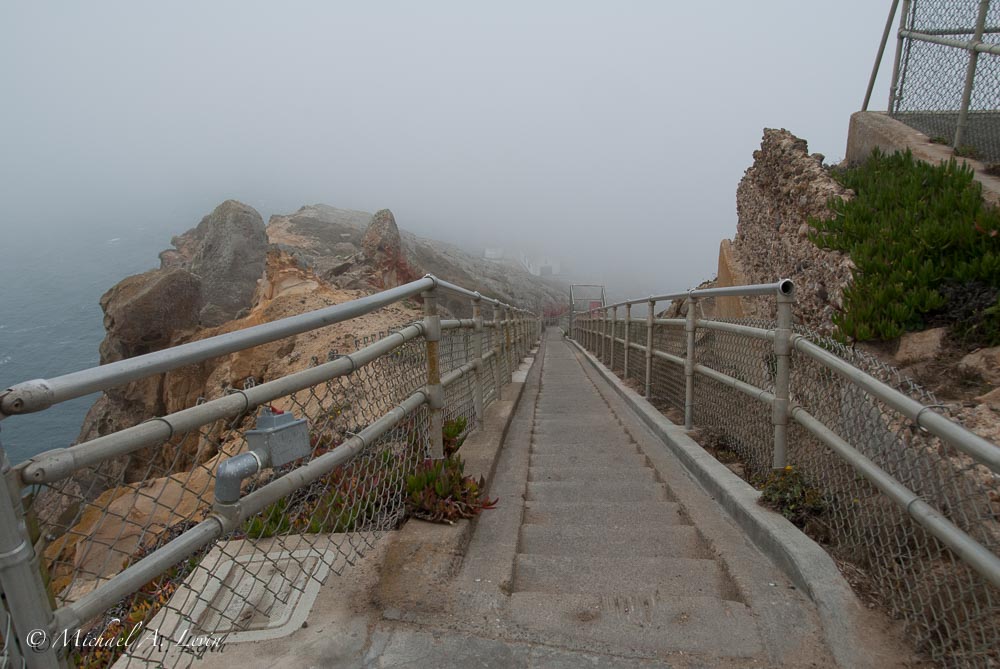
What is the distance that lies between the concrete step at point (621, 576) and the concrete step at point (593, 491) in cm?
103

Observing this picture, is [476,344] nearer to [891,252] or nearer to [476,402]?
[476,402]

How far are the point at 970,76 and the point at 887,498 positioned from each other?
6.93 meters

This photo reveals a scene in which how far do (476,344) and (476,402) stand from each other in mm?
484

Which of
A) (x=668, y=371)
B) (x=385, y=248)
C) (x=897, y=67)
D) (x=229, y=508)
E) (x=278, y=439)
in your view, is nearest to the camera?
(x=229, y=508)

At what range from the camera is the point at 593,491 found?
4082mm

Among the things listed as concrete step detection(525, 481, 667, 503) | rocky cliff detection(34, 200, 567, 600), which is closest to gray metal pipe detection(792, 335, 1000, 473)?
concrete step detection(525, 481, 667, 503)

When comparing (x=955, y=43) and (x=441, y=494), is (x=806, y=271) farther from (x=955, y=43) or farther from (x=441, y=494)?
(x=441, y=494)

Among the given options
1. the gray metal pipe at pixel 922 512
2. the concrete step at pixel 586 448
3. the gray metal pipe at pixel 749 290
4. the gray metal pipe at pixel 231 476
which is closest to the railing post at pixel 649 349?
the gray metal pipe at pixel 749 290

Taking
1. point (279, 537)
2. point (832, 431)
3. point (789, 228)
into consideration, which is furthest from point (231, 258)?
point (832, 431)

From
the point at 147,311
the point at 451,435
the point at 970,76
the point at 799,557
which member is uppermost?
the point at 970,76

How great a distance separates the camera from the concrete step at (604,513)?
11.5 ft

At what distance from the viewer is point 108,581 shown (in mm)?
1455

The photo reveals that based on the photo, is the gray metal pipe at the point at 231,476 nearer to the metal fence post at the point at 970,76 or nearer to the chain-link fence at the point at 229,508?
the chain-link fence at the point at 229,508

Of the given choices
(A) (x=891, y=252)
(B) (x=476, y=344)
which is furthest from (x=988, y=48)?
(B) (x=476, y=344)
